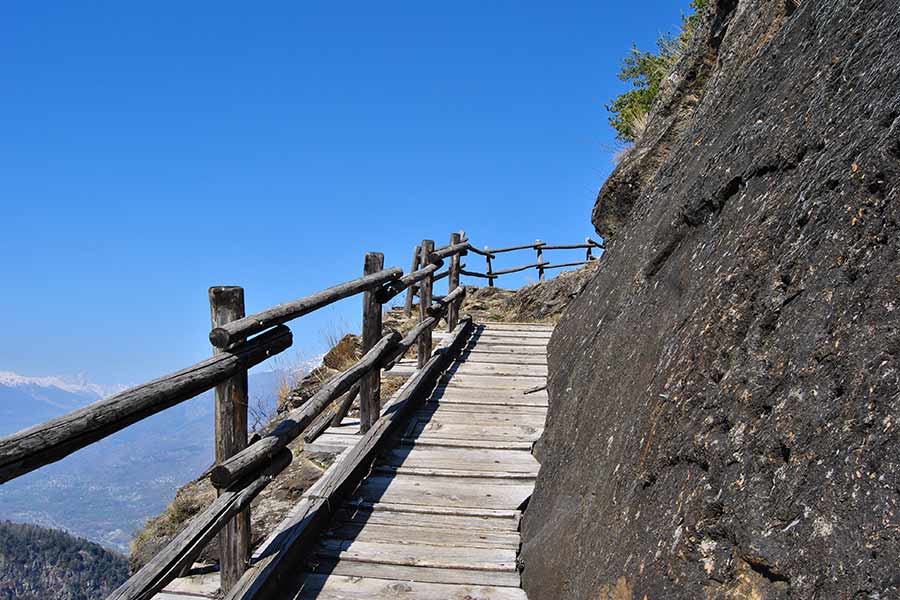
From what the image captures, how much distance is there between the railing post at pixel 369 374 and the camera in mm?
5598

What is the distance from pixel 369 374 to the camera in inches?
220

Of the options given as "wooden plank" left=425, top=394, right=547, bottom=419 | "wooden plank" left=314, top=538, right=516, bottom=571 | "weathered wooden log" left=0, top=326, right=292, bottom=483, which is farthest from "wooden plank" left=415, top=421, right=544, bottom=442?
"weathered wooden log" left=0, top=326, right=292, bottom=483

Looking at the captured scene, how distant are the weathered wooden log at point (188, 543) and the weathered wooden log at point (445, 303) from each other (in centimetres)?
464

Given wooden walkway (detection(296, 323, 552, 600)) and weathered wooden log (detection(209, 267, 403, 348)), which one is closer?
weathered wooden log (detection(209, 267, 403, 348))

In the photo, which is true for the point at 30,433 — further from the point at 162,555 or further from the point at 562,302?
the point at 562,302

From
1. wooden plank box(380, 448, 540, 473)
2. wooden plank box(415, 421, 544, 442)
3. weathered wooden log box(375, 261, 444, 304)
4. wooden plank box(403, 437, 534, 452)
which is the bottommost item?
wooden plank box(380, 448, 540, 473)

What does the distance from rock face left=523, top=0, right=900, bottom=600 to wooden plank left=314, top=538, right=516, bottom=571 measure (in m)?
0.19

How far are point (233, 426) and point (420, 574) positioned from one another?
134cm

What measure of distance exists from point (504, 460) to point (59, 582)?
4854 inches

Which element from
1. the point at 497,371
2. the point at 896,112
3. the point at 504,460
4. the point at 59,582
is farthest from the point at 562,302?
the point at 59,582

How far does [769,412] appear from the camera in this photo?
204 centimetres

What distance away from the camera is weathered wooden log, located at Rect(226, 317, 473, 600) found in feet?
11.2

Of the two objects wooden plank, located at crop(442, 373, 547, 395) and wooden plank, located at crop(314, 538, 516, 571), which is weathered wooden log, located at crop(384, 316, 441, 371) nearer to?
wooden plank, located at crop(442, 373, 547, 395)

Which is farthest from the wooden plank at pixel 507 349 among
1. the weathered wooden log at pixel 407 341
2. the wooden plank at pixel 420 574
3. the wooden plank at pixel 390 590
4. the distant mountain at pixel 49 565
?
the distant mountain at pixel 49 565
